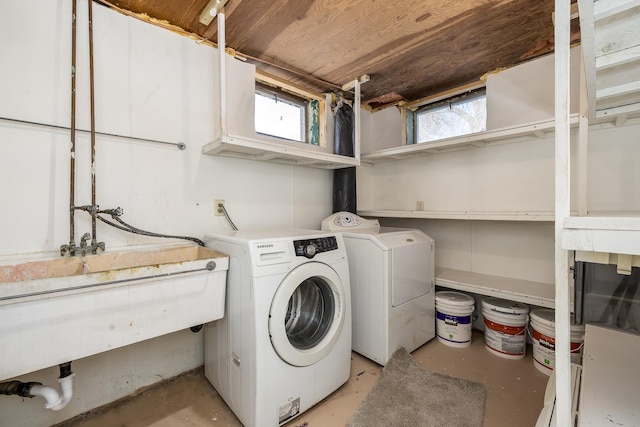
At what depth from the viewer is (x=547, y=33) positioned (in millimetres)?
1629

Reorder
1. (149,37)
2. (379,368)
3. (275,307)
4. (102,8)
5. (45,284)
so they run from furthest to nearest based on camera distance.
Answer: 1. (379,368)
2. (149,37)
3. (102,8)
4. (275,307)
5. (45,284)

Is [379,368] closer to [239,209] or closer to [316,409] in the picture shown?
[316,409]

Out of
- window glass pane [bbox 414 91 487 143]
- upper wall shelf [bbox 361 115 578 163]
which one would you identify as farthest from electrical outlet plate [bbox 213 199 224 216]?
window glass pane [bbox 414 91 487 143]

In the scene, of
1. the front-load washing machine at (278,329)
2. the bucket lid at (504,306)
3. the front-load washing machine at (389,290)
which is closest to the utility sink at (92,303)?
the front-load washing machine at (278,329)

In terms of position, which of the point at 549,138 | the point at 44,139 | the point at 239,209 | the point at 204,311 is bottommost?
the point at 204,311

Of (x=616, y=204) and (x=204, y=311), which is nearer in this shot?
(x=204, y=311)

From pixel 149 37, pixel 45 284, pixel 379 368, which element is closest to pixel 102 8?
pixel 149 37

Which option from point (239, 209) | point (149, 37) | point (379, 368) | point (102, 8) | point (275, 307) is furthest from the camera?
point (239, 209)

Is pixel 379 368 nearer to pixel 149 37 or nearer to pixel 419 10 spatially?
pixel 419 10

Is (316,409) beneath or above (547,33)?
beneath

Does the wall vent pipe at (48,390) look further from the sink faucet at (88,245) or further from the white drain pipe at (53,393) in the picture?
the sink faucet at (88,245)

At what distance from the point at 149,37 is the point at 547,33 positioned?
235 cm

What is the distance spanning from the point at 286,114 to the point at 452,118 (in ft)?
4.88

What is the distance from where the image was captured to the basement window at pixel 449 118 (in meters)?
2.28
